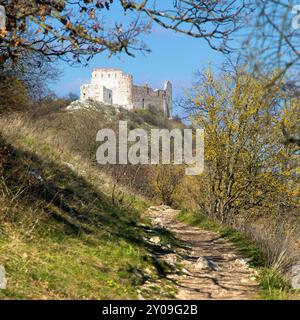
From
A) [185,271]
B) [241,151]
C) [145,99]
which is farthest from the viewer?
[145,99]

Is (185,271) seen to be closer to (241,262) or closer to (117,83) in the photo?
(241,262)

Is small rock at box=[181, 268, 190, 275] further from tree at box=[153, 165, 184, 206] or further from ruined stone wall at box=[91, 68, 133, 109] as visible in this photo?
ruined stone wall at box=[91, 68, 133, 109]

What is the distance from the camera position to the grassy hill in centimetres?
615

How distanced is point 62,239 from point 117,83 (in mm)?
83563

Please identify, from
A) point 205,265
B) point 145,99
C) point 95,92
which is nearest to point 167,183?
point 205,265

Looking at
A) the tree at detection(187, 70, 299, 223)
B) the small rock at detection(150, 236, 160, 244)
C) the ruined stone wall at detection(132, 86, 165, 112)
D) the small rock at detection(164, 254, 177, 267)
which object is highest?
the ruined stone wall at detection(132, 86, 165, 112)

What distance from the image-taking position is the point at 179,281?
7395 millimetres

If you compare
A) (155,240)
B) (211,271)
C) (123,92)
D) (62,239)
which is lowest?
(211,271)

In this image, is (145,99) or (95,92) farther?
(145,99)

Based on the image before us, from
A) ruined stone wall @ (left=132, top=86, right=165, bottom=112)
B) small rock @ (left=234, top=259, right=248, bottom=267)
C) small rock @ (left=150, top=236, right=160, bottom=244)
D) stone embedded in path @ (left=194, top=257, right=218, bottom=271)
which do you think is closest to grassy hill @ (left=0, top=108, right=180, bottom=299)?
small rock @ (left=150, top=236, right=160, bottom=244)

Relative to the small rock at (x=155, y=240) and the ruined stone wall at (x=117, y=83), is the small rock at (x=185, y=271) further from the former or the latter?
the ruined stone wall at (x=117, y=83)

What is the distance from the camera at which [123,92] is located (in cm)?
8781

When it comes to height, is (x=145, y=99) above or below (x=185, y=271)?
above
